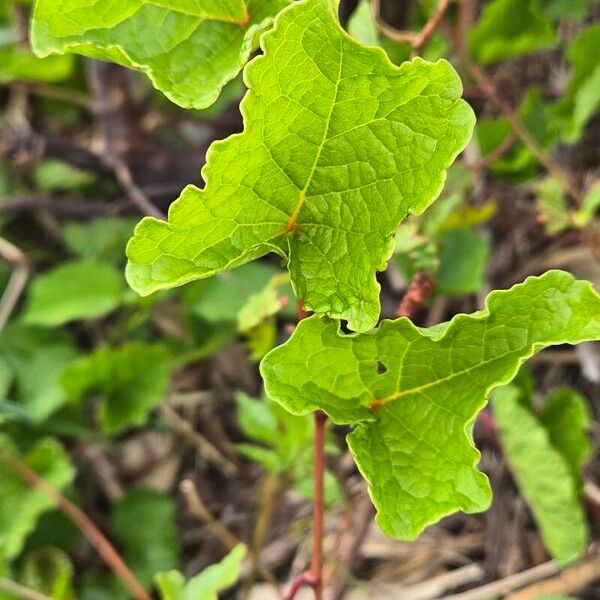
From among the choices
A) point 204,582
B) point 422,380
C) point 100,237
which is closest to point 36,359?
point 100,237

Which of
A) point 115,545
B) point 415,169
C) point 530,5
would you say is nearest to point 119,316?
point 115,545

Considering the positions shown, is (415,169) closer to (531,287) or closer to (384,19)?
(531,287)

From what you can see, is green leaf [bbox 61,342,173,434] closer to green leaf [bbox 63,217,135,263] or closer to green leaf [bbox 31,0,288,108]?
green leaf [bbox 63,217,135,263]

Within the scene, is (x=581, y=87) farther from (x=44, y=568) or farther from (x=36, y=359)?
(x=44, y=568)

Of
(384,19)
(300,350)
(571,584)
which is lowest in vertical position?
(571,584)

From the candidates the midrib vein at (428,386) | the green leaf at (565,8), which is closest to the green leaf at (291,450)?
the midrib vein at (428,386)

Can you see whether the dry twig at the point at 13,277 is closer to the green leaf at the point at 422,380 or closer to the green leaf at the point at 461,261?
the green leaf at the point at 461,261

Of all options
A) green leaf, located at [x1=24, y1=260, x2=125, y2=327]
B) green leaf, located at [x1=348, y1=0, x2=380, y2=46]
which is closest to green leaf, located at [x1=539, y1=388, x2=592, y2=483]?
green leaf, located at [x1=348, y1=0, x2=380, y2=46]
